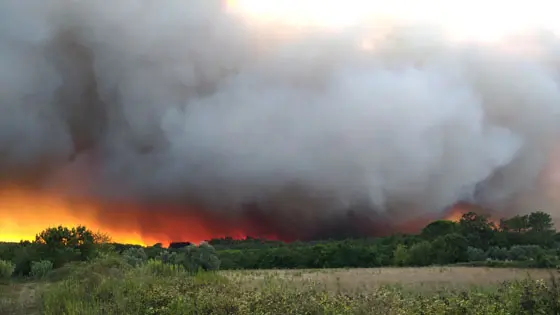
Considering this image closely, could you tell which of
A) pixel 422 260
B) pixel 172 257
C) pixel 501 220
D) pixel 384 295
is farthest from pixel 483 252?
pixel 384 295

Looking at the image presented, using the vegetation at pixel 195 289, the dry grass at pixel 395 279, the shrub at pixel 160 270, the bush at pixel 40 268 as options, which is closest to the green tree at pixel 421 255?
the vegetation at pixel 195 289

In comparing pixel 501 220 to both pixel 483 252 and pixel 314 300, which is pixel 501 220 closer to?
pixel 483 252

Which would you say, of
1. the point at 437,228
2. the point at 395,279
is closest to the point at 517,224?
the point at 437,228

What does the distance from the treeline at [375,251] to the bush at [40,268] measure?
0.06m

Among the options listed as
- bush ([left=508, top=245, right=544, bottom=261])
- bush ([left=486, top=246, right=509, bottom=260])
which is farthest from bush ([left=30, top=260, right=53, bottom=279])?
bush ([left=486, top=246, right=509, bottom=260])

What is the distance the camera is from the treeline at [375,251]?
128ft

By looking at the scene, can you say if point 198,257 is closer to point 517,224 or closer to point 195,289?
point 195,289

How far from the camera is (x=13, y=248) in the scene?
145ft

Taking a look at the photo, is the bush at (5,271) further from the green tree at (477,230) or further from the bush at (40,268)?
the green tree at (477,230)

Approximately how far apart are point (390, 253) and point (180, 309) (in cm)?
7412

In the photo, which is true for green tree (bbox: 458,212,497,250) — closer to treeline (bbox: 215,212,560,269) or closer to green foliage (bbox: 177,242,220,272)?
treeline (bbox: 215,212,560,269)

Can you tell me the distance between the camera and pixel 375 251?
8425 centimetres

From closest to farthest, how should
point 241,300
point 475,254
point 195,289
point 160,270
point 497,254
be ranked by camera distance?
point 241,300
point 195,289
point 160,270
point 497,254
point 475,254

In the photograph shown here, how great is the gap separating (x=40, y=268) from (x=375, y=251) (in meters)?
59.4
